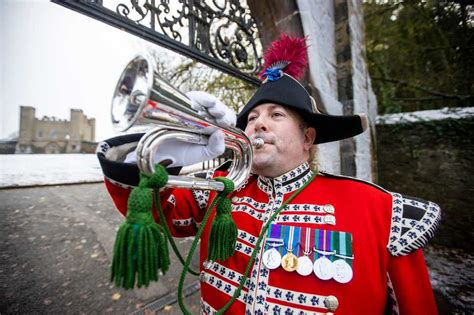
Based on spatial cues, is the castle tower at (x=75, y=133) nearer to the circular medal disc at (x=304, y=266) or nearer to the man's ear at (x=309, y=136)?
the man's ear at (x=309, y=136)

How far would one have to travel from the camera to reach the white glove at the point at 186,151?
3.45 feet

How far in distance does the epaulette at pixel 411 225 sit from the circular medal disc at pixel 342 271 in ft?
0.81

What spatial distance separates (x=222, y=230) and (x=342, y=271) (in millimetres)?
619

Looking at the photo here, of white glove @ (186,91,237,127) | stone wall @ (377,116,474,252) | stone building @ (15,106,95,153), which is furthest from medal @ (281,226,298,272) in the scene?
stone building @ (15,106,95,153)

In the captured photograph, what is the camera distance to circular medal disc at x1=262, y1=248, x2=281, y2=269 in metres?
1.15

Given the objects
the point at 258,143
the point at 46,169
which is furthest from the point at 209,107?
the point at 46,169

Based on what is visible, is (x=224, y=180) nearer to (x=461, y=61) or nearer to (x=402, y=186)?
(x=402, y=186)

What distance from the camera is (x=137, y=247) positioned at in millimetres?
685

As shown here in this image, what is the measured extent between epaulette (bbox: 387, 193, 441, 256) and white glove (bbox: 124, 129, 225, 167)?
983mm

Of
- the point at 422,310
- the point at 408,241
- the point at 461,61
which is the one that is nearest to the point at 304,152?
the point at 408,241

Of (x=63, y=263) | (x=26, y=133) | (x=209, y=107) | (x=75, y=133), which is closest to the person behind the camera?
(x=209, y=107)

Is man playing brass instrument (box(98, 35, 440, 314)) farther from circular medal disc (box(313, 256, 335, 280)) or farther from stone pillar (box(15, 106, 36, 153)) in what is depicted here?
stone pillar (box(15, 106, 36, 153))

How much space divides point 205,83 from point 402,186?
537cm

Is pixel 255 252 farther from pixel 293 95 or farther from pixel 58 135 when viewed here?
pixel 58 135
